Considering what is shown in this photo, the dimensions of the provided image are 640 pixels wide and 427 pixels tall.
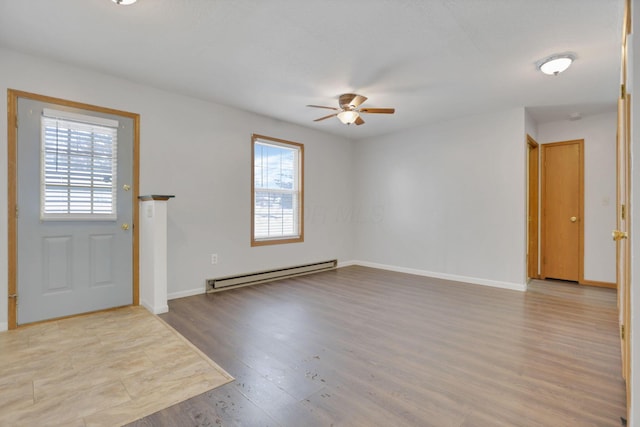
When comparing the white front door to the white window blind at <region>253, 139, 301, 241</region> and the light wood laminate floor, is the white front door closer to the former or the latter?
the light wood laminate floor

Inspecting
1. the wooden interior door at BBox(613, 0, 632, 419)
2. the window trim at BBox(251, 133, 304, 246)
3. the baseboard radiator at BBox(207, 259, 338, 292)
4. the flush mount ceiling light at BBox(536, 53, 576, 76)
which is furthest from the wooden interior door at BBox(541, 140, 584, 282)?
the window trim at BBox(251, 133, 304, 246)

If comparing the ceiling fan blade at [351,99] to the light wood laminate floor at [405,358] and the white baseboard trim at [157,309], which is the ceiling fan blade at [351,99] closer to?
the light wood laminate floor at [405,358]

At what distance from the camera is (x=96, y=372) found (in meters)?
2.13

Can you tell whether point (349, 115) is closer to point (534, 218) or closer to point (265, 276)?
point (265, 276)

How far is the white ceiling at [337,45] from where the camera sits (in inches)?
88.4

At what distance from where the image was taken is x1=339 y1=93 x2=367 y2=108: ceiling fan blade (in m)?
3.68

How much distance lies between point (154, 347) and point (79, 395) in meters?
0.67

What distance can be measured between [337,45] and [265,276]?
3.32 metres

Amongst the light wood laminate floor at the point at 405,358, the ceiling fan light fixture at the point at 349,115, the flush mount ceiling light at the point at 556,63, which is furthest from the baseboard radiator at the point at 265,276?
the flush mount ceiling light at the point at 556,63

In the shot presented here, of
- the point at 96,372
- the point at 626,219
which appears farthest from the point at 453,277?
the point at 96,372

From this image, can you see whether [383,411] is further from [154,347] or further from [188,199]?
[188,199]

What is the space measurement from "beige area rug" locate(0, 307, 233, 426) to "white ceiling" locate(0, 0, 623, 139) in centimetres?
251

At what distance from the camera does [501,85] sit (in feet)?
11.7

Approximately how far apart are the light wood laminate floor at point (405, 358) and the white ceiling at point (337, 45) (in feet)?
8.08
